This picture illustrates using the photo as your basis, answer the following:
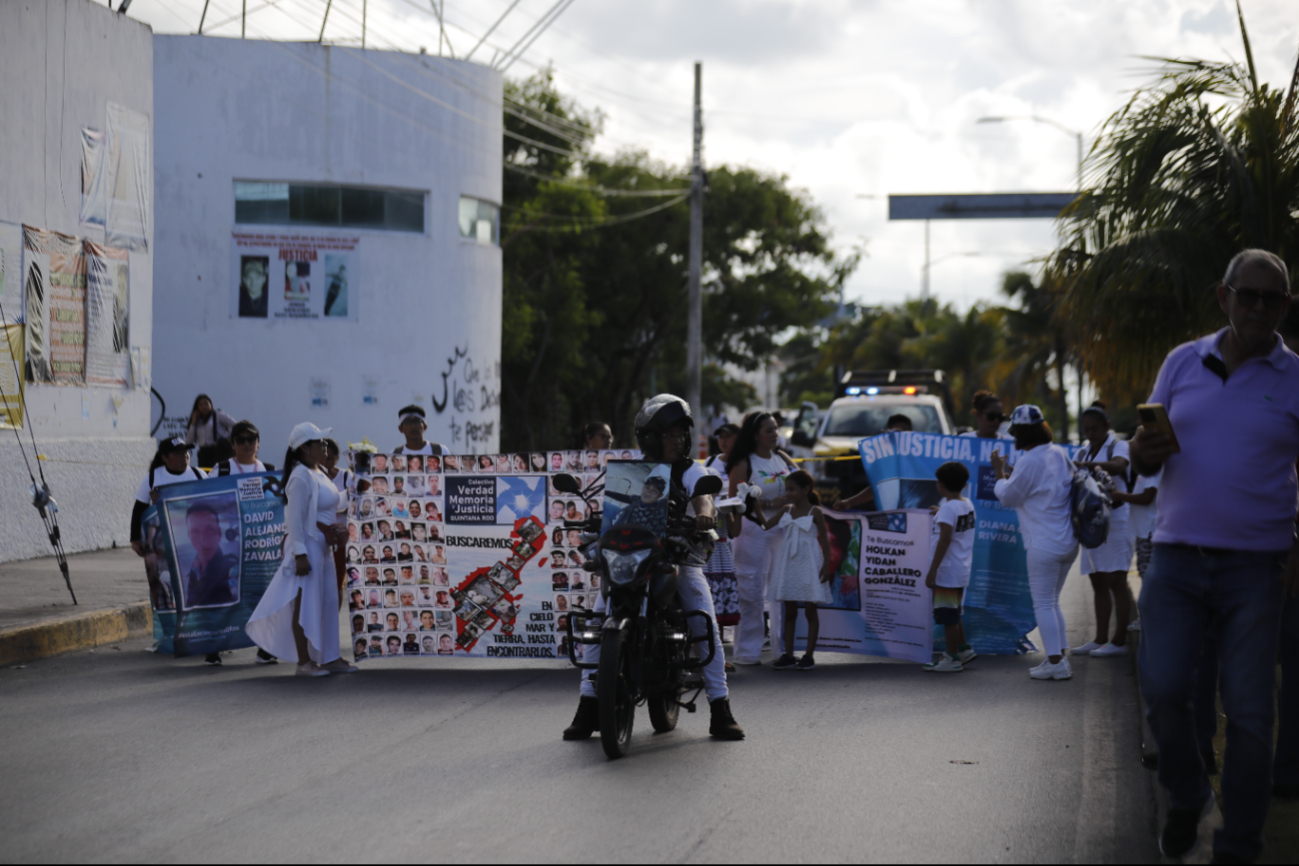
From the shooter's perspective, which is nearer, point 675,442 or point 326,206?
point 675,442

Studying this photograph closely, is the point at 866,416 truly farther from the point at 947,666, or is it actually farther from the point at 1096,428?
the point at 947,666

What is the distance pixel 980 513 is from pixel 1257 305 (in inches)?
238

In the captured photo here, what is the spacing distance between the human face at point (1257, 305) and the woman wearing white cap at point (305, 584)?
6501 millimetres

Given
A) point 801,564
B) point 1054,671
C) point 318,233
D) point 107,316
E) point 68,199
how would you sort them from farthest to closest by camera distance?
point 318,233
point 107,316
point 68,199
point 801,564
point 1054,671

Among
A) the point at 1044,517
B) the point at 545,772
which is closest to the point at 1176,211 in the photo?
the point at 1044,517

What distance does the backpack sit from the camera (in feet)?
30.0

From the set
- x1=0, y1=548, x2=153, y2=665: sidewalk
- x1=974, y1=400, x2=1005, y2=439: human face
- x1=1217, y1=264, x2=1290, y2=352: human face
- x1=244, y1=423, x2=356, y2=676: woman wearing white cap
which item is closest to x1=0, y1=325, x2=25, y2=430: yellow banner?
x1=0, y1=548, x2=153, y2=665: sidewalk

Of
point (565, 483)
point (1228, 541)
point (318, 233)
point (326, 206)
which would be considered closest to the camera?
point (1228, 541)

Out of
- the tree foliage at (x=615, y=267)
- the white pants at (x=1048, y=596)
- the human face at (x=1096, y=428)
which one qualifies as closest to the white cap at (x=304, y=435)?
the white pants at (x=1048, y=596)

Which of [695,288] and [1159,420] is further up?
[695,288]

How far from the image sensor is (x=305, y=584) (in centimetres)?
959

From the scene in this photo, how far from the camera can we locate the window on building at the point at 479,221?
1060 inches

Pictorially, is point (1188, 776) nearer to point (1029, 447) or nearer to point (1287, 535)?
point (1287, 535)

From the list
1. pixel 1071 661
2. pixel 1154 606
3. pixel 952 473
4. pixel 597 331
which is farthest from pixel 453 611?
A: pixel 597 331
